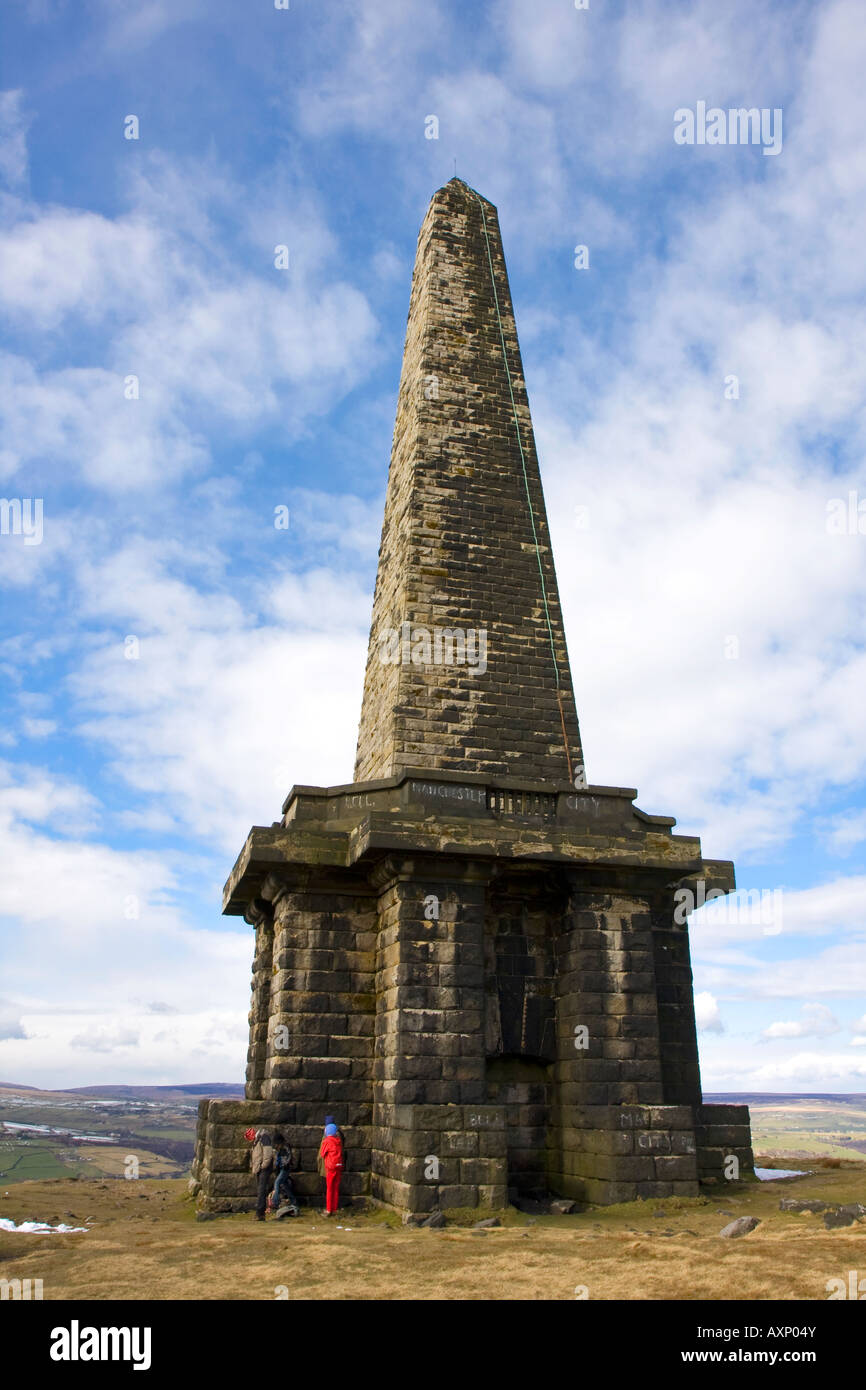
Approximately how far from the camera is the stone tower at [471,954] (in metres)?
10.6

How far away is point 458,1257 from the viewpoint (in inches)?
305

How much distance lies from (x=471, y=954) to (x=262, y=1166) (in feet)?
10.5

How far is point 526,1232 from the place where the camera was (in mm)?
8969

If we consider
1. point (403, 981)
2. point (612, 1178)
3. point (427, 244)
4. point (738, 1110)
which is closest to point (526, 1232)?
point (612, 1178)

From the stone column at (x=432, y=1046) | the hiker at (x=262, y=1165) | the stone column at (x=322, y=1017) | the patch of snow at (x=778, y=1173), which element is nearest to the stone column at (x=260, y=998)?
the stone column at (x=322, y=1017)

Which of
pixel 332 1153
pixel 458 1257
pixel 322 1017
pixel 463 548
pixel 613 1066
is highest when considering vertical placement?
pixel 463 548

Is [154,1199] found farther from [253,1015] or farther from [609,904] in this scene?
[609,904]

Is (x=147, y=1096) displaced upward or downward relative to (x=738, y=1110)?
downward

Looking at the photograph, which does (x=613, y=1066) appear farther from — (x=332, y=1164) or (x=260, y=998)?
(x=260, y=998)

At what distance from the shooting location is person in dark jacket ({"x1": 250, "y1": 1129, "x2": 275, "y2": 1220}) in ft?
33.8

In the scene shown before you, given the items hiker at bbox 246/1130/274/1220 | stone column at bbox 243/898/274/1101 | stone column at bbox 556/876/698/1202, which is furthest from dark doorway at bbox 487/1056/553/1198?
stone column at bbox 243/898/274/1101

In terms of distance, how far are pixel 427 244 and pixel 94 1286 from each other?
652 inches

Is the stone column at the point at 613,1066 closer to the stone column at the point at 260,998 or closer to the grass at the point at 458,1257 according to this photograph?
the grass at the point at 458,1257

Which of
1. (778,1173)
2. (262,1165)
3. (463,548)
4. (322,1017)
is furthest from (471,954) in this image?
(778,1173)
